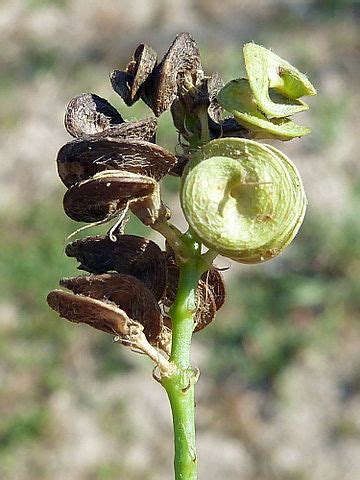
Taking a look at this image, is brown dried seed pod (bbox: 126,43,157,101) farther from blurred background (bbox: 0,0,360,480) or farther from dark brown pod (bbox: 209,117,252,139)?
blurred background (bbox: 0,0,360,480)

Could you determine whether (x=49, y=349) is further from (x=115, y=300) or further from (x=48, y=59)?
(x=115, y=300)

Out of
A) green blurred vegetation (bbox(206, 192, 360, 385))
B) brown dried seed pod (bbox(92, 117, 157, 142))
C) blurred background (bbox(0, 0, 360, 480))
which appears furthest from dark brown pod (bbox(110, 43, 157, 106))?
green blurred vegetation (bbox(206, 192, 360, 385))

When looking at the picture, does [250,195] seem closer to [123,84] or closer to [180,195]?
[180,195]

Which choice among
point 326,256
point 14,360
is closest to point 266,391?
point 326,256

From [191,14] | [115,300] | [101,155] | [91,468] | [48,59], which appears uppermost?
[191,14]

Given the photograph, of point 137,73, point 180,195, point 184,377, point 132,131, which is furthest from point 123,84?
point 184,377

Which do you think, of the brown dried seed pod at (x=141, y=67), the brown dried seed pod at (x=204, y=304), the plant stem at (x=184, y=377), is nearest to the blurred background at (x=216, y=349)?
the brown dried seed pod at (x=204, y=304)
